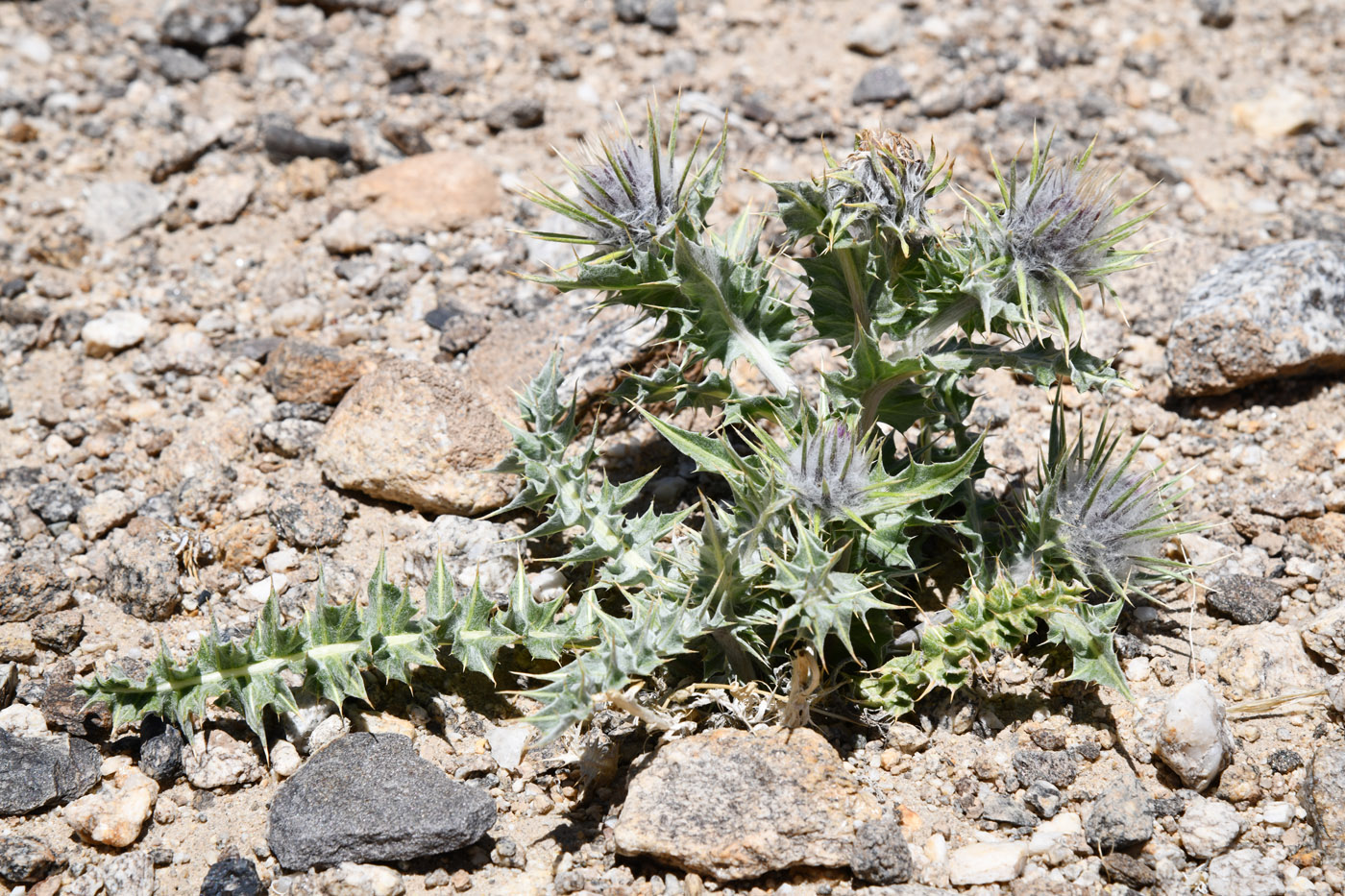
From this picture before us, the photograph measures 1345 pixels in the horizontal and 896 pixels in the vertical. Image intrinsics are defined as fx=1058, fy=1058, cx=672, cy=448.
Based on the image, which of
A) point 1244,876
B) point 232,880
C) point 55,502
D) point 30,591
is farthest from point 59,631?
point 1244,876

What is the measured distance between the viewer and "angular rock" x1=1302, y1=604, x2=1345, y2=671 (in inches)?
136

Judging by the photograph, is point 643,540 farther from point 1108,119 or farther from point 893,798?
point 1108,119

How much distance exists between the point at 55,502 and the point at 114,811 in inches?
58.2

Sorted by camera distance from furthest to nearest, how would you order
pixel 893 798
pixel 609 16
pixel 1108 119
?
1. pixel 609 16
2. pixel 1108 119
3. pixel 893 798

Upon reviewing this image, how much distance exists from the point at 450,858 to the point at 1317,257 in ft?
13.5

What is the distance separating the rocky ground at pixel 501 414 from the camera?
3070 mm

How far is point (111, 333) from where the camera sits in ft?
15.8

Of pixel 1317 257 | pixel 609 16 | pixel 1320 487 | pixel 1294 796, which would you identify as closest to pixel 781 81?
pixel 609 16

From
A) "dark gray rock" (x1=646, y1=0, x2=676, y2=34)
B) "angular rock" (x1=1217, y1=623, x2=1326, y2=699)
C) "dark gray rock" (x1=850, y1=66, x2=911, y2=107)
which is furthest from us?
"dark gray rock" (x1=646, y1=0, x2=676, y2=34)

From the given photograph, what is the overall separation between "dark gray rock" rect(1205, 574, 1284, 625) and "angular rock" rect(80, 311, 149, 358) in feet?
15.1

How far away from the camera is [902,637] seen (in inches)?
138

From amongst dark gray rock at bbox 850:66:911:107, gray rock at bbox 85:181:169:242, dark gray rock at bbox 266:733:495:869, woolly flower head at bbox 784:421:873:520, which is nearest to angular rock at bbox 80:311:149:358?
gray rock at bbox 85:181:169:242

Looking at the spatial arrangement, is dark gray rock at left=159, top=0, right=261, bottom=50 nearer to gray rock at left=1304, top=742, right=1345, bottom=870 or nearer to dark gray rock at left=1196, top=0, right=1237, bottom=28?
dark gray rock at left=1196, top=0, right=1237, bottom=28

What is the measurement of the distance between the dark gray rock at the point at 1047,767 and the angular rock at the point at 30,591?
3283mm
